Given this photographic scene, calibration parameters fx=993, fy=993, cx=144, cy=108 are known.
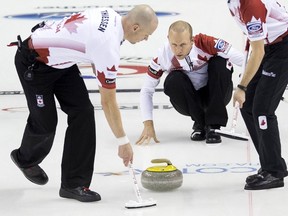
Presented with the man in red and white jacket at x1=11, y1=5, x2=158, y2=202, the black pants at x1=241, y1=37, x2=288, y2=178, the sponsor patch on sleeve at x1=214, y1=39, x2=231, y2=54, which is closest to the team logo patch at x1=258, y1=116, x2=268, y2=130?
the black pants at x1=241, y1=37, x2=288, y2=178

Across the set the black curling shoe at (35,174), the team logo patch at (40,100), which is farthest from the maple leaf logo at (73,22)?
the black curling shoe at (35,174)

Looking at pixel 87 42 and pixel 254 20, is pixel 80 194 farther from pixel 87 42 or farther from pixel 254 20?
pixel 254 20

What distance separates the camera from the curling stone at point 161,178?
504cm

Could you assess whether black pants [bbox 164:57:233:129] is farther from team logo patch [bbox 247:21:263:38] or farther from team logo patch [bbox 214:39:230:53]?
team logo patch [bbox 247:21:263:38]

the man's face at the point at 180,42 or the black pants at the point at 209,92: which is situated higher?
the man's face at the point at 180,42

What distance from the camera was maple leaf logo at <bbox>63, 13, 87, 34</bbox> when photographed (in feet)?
15.5

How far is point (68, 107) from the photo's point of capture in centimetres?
502

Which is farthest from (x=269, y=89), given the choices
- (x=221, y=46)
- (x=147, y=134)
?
(x=147, y=134)

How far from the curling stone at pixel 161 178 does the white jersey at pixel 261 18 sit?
31.6 inches

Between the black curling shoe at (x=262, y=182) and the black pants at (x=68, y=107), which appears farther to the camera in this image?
the black curling shoe at (x=262, y=182)

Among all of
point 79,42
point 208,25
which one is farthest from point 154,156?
point 208,25

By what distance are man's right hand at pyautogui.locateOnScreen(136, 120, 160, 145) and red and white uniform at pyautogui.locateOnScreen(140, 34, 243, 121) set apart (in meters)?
0.05

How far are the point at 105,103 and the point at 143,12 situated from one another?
457 millimetres

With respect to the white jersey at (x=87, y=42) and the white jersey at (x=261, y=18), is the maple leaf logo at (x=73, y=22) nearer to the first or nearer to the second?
the white jersey at (x=87, y=42)
